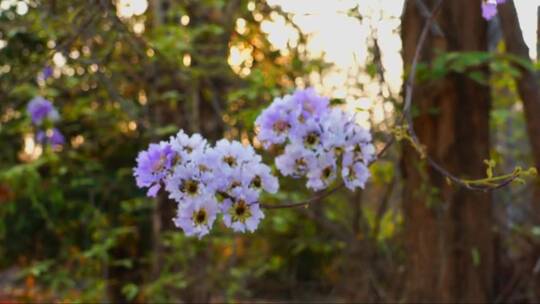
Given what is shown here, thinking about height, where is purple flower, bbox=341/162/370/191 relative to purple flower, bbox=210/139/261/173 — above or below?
below

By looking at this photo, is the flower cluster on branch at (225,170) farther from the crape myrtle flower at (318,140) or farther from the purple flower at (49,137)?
the purple flower at (49,137)

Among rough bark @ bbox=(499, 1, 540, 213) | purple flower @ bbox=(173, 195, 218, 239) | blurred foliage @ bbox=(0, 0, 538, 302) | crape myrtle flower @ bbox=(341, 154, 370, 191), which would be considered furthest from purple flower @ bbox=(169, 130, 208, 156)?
rough bark @ bbox=(499, 1, 540, 213)

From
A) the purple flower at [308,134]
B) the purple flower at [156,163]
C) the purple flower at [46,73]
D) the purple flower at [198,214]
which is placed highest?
the purple flower at [46,73]

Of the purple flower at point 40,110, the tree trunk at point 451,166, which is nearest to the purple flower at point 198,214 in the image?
the tree trunk at point 451,166

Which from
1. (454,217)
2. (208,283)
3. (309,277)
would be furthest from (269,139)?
(309,277)

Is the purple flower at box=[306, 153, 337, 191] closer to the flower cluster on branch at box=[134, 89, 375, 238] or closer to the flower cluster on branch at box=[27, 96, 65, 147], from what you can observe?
the flower cluster on branch at box=[134, 89, 375, 238]

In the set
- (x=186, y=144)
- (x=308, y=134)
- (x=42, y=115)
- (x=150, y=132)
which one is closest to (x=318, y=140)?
(x=308, y=134)
